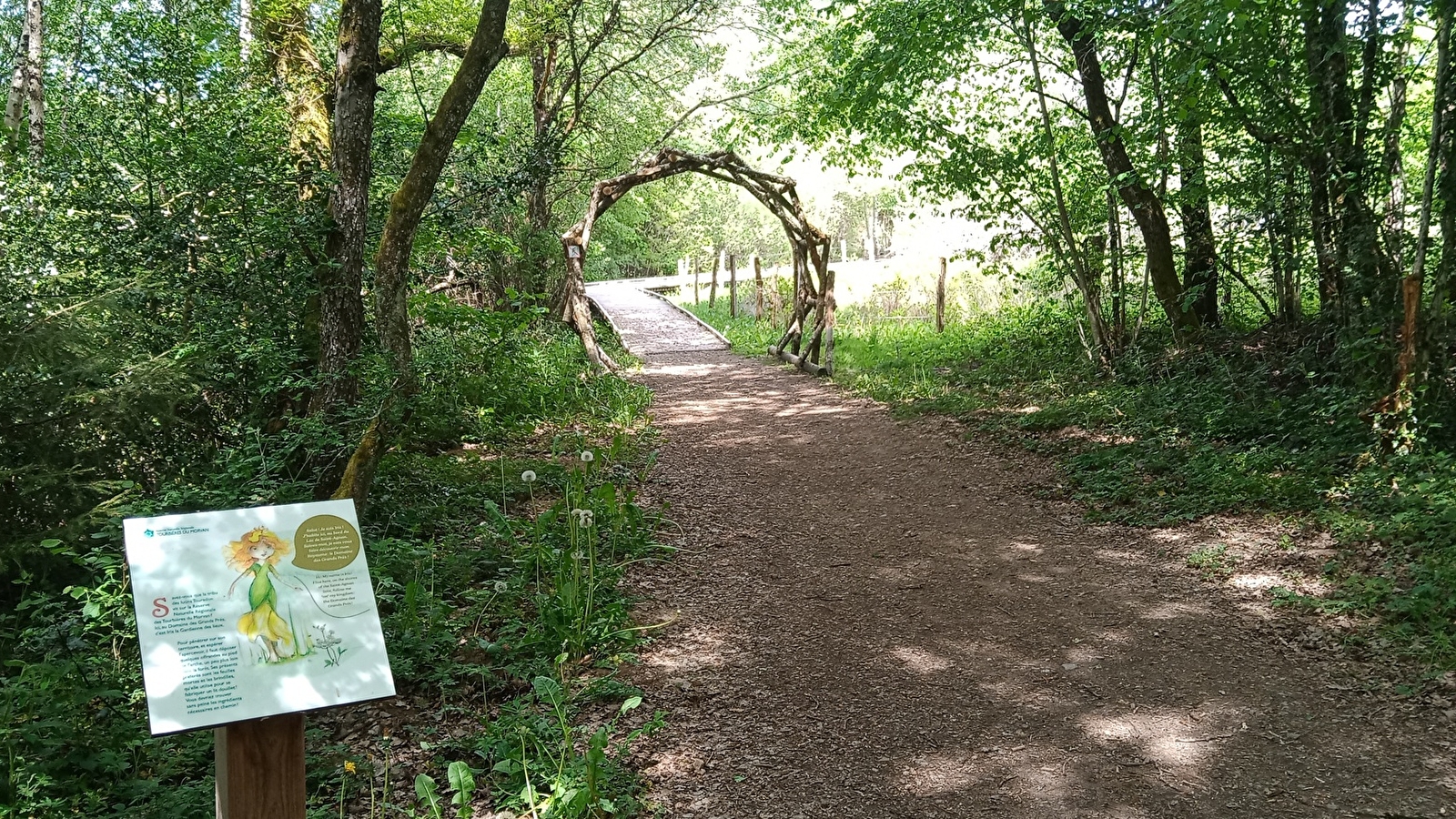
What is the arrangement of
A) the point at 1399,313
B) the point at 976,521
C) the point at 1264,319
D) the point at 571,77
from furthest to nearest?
the point at 571,77
the point at 1264,319
the point at 976,521
the point at 1399,313

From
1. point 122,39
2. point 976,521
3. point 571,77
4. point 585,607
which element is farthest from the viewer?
point 571,77

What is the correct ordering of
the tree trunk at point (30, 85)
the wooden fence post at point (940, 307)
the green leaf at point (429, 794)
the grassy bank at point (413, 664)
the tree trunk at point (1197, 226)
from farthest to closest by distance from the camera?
the wooden fence post at point (940, 307)
the tree trunk at point (30, 85)
the tree trunk at point (1197, 226)
the grassy bank at point (413, 664)
the green leaf at point (429, 794)

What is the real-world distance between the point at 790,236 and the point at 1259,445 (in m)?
9.34

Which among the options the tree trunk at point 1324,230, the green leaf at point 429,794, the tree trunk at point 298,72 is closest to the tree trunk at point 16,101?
the tree trunk at point 298,72

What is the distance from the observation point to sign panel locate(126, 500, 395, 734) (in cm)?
226

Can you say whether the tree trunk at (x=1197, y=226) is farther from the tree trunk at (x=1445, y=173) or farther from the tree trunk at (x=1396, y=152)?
the tree trunk at (x=1445, y=173)

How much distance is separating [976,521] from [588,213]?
8.55 meters

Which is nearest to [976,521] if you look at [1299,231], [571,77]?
[1299,231]

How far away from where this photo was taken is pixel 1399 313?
6055mm

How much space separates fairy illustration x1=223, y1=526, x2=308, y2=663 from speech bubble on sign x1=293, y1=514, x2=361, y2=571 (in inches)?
2.0

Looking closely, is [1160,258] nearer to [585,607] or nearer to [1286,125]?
[1286,125]

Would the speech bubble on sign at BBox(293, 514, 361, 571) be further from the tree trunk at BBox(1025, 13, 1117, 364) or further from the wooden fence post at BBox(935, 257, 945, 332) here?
the wooden fence post at BBox(935, 257, 945, 332)

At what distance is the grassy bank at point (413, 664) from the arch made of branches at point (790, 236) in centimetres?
620

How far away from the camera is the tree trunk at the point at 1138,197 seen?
8953 millimetres
